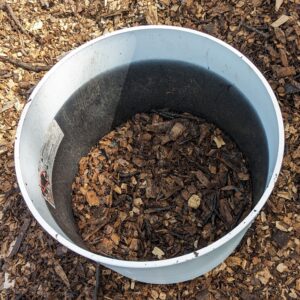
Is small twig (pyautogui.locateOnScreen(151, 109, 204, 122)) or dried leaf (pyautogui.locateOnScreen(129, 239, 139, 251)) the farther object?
small twig (pyautogui.locateOnScreen(151, 109, 204, 122))

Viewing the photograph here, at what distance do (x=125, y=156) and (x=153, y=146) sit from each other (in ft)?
0.40

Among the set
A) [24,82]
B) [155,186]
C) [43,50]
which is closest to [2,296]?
[155,186]

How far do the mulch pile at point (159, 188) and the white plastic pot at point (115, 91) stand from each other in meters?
0.11

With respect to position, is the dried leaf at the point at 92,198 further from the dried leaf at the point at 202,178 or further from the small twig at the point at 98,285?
the dried leaf at the point at 202,178

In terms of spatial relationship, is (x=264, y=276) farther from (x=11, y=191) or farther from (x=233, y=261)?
(x=11, y=191)

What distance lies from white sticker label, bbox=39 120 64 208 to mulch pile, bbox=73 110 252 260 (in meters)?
0.25

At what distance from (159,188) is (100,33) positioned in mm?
777

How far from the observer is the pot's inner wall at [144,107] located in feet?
5.12

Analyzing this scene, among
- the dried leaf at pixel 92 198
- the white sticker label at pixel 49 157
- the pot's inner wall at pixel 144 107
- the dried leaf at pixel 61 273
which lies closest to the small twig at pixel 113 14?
the pot's inner wall at pixel 144 107

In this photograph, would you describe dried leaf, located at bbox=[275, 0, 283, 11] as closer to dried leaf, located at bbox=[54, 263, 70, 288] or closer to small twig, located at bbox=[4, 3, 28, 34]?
small twig, located at bbox=[4, 3, 28, 34]

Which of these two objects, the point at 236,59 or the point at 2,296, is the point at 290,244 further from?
the point at 2,296

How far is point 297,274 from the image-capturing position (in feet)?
5.10

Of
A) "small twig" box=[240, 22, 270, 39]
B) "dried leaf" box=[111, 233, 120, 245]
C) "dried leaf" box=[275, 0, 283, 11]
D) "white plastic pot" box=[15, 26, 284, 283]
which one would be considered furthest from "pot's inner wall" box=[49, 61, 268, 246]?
"dried leaf" box=[275, 0, 283, 11]

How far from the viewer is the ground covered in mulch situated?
1577 mm
